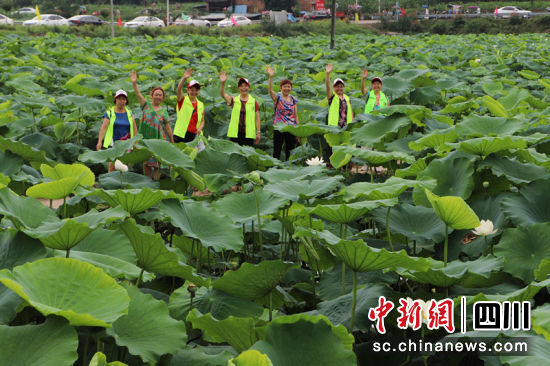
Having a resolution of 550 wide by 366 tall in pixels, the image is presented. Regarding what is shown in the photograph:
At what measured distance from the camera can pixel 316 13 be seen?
4691 cm

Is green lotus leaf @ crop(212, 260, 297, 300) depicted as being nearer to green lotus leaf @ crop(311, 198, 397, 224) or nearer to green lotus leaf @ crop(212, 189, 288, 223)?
green lotus leaf @ crop(311, 198, 397, 224)

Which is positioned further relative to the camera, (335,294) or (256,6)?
(256,6)

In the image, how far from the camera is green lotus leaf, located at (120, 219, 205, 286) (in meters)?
2.21

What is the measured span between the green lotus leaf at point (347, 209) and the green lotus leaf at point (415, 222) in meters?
0.34

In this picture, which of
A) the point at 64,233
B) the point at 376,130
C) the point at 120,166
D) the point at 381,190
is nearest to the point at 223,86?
the point at 376,130

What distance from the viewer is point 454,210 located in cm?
247

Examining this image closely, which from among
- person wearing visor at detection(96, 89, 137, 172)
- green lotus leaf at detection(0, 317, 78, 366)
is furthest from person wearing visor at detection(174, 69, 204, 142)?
green lotus leaf at detection(0, 317, 78, 366)

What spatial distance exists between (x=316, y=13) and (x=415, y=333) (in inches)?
1829

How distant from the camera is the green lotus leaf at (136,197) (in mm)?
2711

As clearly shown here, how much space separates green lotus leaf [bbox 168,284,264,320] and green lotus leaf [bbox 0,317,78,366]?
0.73 metres

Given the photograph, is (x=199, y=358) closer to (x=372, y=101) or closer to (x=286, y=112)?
(x=286, y=112)

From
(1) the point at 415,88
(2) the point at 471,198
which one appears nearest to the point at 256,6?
(1) the point at 415,88

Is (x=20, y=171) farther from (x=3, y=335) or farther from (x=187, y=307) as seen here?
(x=3, y=335)

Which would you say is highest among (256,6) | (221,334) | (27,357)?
(256,6)
